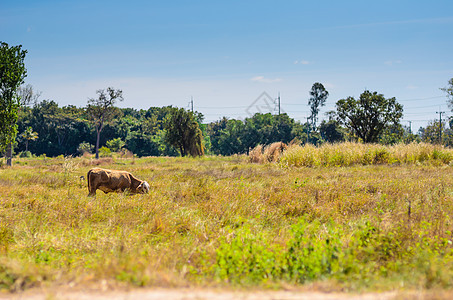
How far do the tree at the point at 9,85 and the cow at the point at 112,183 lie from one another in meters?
9.33

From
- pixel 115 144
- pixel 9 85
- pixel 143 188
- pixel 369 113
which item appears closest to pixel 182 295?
pixel 143 188

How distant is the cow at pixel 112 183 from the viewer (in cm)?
1019

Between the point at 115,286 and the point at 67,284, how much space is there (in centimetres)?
A: 54

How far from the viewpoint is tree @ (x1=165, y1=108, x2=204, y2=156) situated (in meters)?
47.6

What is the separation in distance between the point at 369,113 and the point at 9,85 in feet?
100

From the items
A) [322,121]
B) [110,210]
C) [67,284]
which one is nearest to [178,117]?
[322,121]

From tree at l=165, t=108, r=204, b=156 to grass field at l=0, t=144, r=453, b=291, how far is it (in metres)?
37.8

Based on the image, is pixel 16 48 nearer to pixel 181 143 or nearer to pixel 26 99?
pixel 181 143

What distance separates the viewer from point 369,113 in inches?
A: 1406

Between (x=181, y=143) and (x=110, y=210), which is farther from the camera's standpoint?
(x=181, y=143)

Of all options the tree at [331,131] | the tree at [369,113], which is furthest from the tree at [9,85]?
the tree at [331,131]

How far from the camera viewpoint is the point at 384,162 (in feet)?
70.3

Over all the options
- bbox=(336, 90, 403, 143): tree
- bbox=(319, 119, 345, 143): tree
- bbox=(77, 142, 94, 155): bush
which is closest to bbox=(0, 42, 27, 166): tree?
bbox=(336, 90, 403, 143): tree

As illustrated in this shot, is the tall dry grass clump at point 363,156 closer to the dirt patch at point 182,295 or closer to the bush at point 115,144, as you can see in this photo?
the dirt patch at point 182,295
